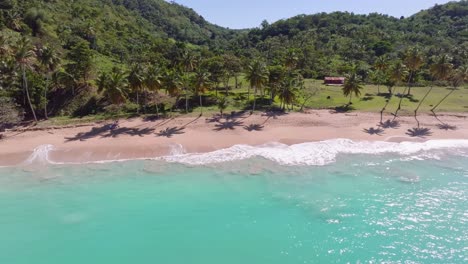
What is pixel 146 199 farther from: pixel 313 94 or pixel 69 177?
pixel 313 94

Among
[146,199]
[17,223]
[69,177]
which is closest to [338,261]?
[146,199]

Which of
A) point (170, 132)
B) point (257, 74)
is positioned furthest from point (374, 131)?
point (170, 132)

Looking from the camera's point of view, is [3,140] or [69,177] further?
[3,140]

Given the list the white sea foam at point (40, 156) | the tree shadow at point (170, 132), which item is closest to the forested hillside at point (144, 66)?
the tree shadow at point (170, 132)

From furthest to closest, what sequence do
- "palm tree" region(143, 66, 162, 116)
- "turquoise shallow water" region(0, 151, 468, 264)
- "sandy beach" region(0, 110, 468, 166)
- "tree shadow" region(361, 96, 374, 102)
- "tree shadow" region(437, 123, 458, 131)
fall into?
1. "tree shadow" region(361, 96, 374, 102)
2. "palm tree" region(143, 66, 162, 116)
3. "tree shadow" region(437, 123, 458, 131)
4. "sandy beach" region(0, 110, 468, 166)
5. "turquoise shallow water" region(0, 151, 468, 264)

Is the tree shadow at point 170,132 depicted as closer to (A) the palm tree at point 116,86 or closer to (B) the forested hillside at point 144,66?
(B) the forested hillside at point 144,66

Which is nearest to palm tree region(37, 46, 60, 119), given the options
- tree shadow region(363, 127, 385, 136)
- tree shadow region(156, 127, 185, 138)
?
tree shadow region(156, 127, 185, 138)

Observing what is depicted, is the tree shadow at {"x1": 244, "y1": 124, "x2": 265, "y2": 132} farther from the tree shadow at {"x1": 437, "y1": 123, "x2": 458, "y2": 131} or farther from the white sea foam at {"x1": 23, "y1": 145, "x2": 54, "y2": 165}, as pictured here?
the tree shadow at {"x1": 437, "y1": 123, "x2": 458, "y2": 131}

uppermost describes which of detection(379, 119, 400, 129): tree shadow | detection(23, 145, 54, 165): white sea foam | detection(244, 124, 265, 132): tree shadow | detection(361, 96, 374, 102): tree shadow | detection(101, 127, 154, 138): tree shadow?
detection(361, 96, 374, 102): tree shadow
